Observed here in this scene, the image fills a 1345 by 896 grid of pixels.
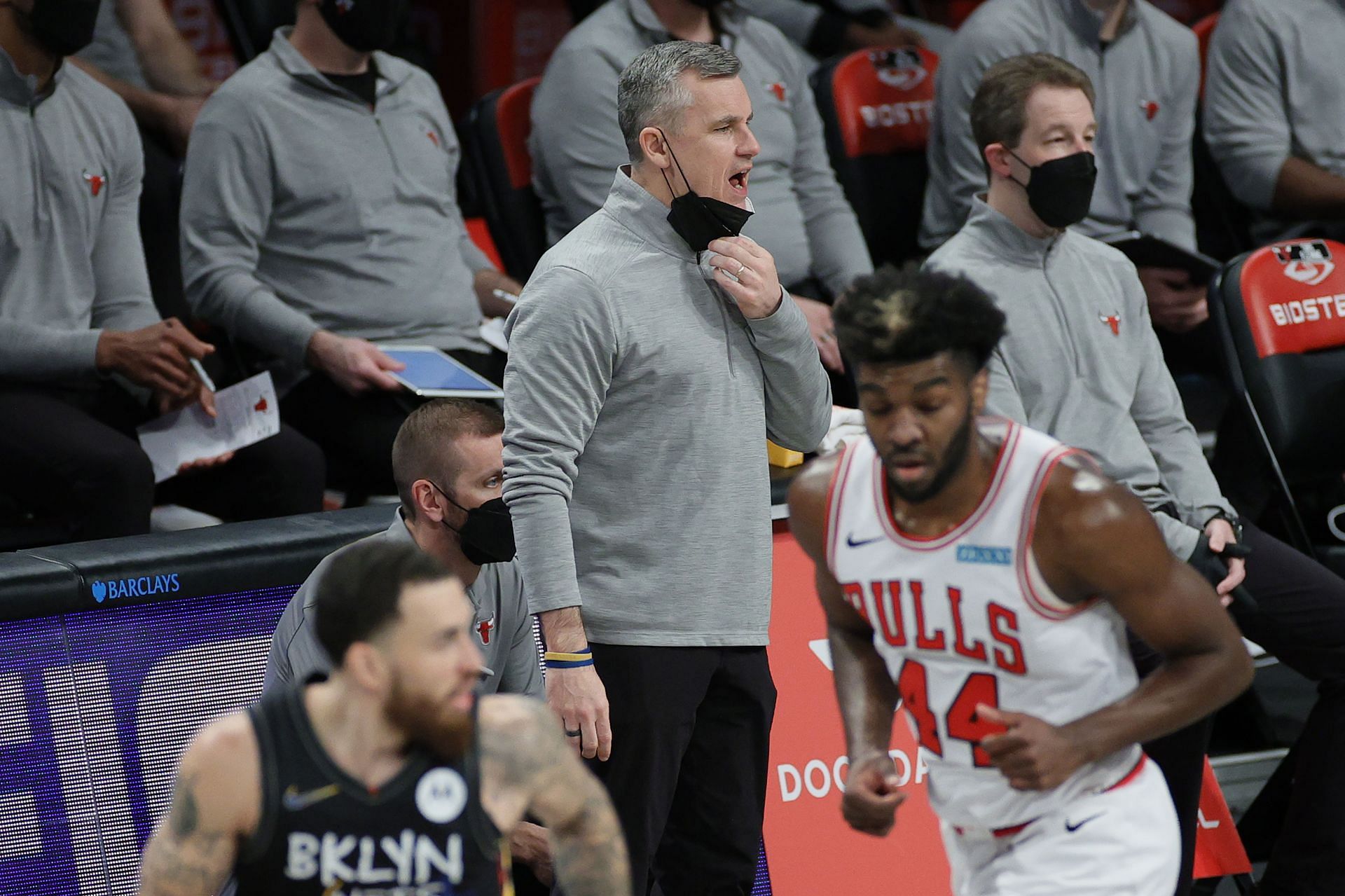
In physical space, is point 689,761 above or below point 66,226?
above

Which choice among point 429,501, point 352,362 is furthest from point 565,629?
point 352,362

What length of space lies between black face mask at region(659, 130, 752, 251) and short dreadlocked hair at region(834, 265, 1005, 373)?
0.74 m

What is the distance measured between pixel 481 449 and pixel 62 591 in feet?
2.92

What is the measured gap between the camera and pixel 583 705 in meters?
3.06

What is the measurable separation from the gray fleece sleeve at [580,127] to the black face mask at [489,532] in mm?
1925

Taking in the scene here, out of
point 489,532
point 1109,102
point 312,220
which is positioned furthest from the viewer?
point 1109,102

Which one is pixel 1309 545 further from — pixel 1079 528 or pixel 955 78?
Result: pixel 1079 528

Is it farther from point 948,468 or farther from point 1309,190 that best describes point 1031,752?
point 1309,190

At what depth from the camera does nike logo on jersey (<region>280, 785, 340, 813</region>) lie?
7.92 feet

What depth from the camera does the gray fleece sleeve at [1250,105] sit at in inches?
238

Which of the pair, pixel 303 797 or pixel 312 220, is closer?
pixel 303 797

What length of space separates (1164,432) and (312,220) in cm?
236

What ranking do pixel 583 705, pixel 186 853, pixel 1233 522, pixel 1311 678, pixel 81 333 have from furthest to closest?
pixel 81 333
pixel 1311 678
pixel 1233 522
pixel 583 705
pixel 186 853

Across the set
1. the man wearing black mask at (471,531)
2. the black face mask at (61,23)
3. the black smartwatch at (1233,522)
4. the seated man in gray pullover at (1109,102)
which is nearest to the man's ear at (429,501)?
the man wearing black mask at (471,531)
